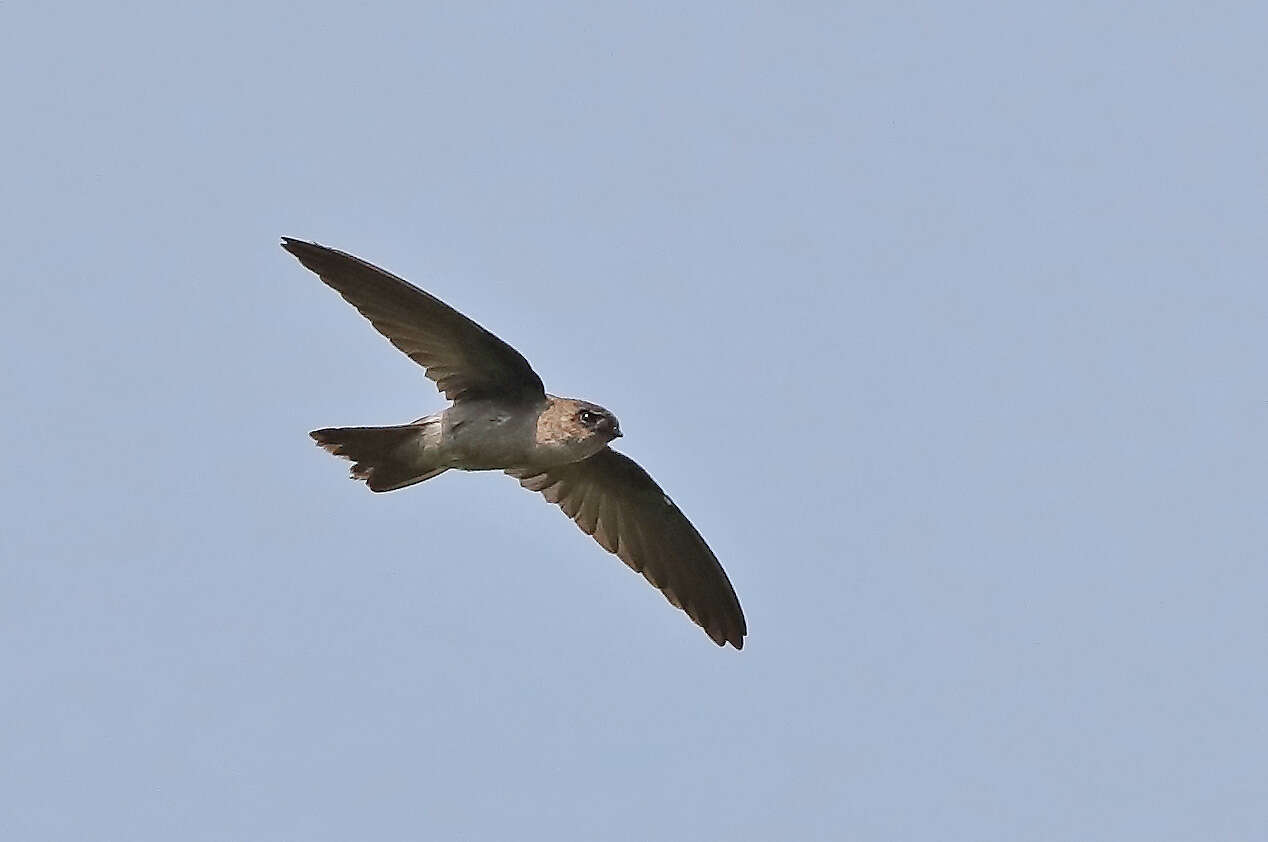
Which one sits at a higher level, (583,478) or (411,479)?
(583,478)

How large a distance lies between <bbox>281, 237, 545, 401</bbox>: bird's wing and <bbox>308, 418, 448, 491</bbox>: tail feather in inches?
12.3

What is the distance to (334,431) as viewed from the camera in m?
12.2

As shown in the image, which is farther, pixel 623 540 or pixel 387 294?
pixel 623 540

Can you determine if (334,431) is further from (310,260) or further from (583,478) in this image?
(583,478)

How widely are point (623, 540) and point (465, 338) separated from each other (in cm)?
208

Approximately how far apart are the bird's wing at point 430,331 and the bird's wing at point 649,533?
1.17m

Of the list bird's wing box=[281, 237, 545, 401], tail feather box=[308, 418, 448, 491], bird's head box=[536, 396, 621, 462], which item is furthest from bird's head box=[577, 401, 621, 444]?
tail feather box=[308, 418, 448, 491]

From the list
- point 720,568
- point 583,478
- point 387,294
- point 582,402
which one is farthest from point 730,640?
point 387,294

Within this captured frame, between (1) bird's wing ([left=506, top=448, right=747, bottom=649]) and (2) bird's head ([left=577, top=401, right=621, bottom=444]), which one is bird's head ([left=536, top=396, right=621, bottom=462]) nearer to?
(2) bird's head ([left=577, top=401, right=621, bottom=444])

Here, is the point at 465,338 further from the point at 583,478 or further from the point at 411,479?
the point at 583,478

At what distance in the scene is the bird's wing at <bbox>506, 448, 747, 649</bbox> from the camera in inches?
538

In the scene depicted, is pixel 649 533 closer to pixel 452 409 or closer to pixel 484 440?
pixel 484 440

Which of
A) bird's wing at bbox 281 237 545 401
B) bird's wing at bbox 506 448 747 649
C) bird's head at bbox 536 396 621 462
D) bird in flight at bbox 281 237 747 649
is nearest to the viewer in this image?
bird's wing at bbox 281 237 545 401

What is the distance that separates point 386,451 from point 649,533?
6.85 feet
